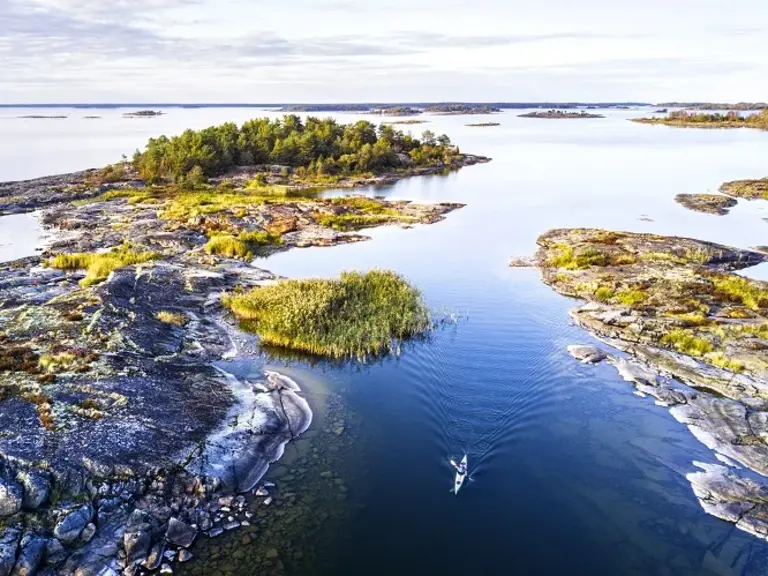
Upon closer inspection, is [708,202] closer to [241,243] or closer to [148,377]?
[241,243]

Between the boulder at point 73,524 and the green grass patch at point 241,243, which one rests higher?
the boulder at point 73,524

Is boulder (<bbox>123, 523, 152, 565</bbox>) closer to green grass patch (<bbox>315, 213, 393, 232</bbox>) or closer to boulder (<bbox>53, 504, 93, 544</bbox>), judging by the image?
boulder (<bbox>53, 504, 93, 544</bbox>)

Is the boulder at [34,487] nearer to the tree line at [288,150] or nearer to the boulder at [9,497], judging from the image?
the boulder at [9,497]

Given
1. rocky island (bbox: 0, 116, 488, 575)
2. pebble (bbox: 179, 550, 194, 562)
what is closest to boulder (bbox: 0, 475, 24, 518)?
rocky island (bbox: 0, 116, 488, 575)

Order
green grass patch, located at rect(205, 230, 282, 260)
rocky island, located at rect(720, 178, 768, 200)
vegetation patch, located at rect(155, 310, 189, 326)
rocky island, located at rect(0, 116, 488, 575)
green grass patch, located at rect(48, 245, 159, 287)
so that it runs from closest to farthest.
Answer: rocky island, located at rect(0, 116, 488, 575) < vegetation patch, located at rect(155, 310, 189, 326) < green grass patch, located at rect(48, 245, 159, 287) < green grass patch, located at rect(205, 230, 282, 260) < rocky island, located at rect(720, 178, 768, 200)

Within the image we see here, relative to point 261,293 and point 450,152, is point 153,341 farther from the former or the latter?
point 450,152

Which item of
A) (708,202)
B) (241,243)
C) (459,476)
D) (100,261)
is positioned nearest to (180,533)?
(459,476)

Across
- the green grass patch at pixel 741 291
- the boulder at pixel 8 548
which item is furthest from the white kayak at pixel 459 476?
the green grass patch at pixel 741 291
